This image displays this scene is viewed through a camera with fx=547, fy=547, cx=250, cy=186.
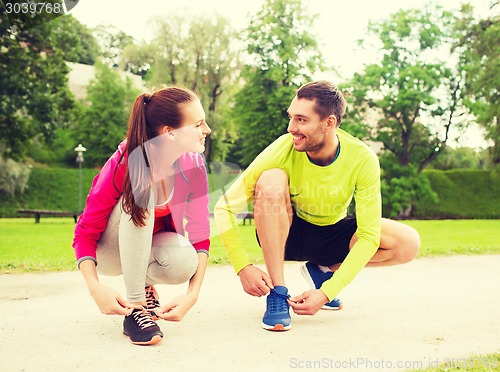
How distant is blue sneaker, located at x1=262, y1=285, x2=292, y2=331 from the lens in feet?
9.33

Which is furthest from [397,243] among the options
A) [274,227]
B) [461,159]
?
[461,159]

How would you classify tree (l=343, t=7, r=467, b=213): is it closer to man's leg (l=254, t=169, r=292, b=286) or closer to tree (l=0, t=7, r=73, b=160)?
tree (l=0, t=7, r=73, b=160)

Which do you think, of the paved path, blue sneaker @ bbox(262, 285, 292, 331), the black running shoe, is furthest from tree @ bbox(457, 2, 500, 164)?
the black running shoe

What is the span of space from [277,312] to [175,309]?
0.62m

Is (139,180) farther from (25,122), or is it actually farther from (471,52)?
(471,52)

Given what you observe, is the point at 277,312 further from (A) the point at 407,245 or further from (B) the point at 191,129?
(B) the point at 191,129

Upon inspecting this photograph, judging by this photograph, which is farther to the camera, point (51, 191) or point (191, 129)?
point (51, 191)

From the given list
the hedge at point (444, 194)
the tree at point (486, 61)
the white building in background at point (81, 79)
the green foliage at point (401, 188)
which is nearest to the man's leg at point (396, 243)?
the tree at point (486, 61)

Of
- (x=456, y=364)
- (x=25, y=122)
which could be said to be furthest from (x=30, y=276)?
(x=25, y=122)

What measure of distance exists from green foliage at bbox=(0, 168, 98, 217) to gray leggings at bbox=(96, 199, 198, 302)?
24.3 metres

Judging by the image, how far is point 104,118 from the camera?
3186 cm

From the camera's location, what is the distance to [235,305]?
348 centimetres

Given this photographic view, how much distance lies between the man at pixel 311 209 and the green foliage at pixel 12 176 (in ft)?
72.8

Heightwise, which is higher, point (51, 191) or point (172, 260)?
point (172, 260)
